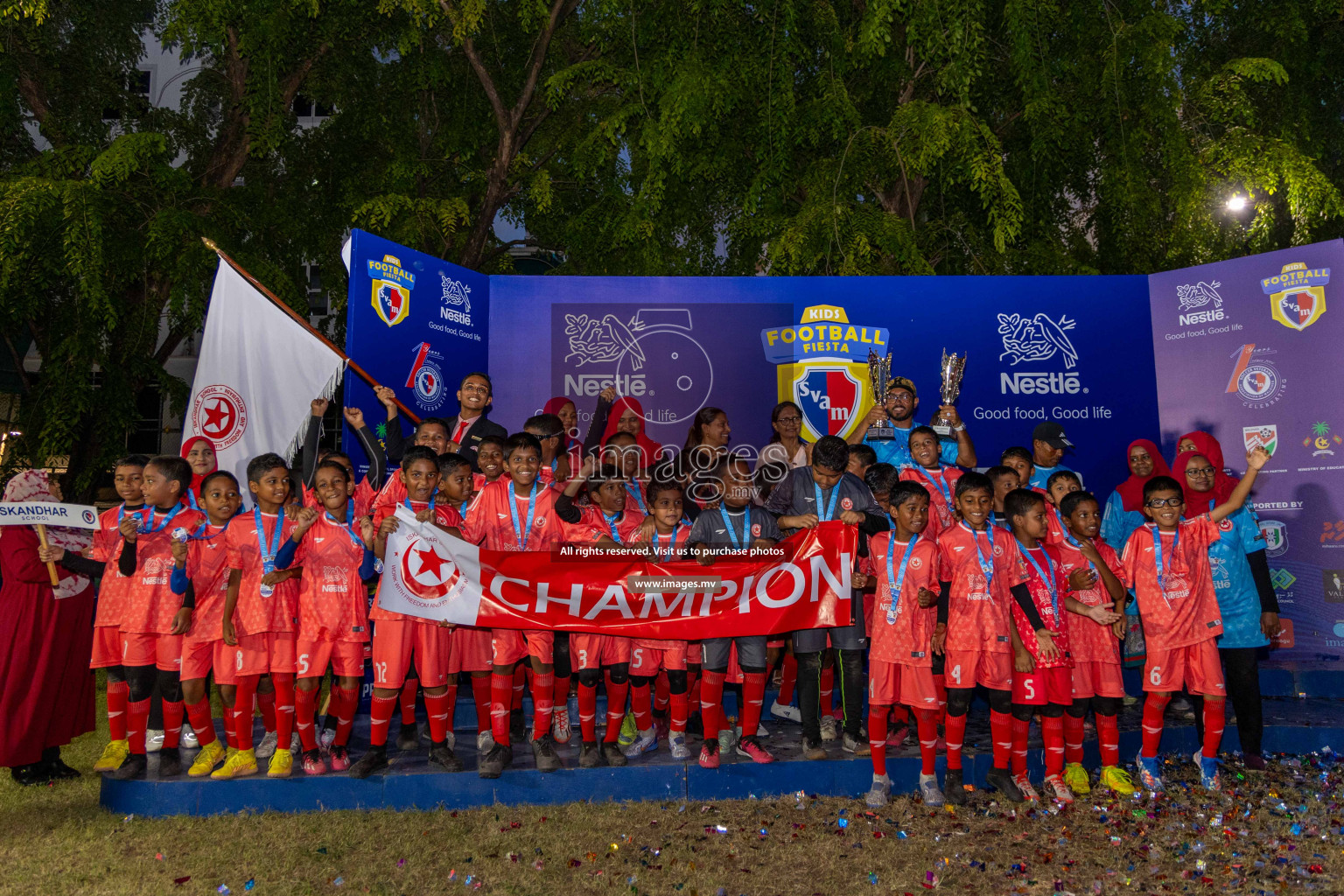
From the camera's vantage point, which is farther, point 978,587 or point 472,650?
point 472,650

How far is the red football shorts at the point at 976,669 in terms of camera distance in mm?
5629

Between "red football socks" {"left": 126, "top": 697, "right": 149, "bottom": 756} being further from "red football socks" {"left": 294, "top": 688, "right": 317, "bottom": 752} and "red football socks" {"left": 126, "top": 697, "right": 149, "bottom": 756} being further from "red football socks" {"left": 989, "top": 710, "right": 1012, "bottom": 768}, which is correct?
"red football socks" {"left": 989, "top": 710, "right": 1012, "bottom": 768}

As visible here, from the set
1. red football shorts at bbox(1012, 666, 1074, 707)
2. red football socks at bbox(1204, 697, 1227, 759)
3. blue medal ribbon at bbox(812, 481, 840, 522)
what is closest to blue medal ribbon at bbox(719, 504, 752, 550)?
blue medal ribbon at bbox(812, 481, 840, 522)

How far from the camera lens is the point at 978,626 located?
5.69 metres

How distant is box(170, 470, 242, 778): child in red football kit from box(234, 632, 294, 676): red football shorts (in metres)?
0.07

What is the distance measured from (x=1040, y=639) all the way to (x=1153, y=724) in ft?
3.59

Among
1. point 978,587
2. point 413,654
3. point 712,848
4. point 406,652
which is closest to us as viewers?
point 712,848

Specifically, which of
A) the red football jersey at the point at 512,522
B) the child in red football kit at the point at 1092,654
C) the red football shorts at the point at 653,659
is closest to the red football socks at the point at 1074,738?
the child in red football kit at the point at 1092,654

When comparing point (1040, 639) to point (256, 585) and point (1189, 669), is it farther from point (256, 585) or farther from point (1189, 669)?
point (256, 585)

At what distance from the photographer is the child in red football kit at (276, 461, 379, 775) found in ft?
19.0

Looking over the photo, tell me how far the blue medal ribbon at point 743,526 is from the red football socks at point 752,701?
0.86 m

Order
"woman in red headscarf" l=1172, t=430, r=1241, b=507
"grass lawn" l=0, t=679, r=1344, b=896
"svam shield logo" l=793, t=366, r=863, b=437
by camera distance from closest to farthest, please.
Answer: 1. "grass lawn" l=0, t=679, r=1344, b=896
2. "woman in red headscarf" l=1172, t=430, r=1241, b=507
3. "svam shield logo" l=793, t=366, r=863, b=437

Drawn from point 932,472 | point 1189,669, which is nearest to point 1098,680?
point 1189,669

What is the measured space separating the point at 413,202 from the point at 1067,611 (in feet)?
31.6
